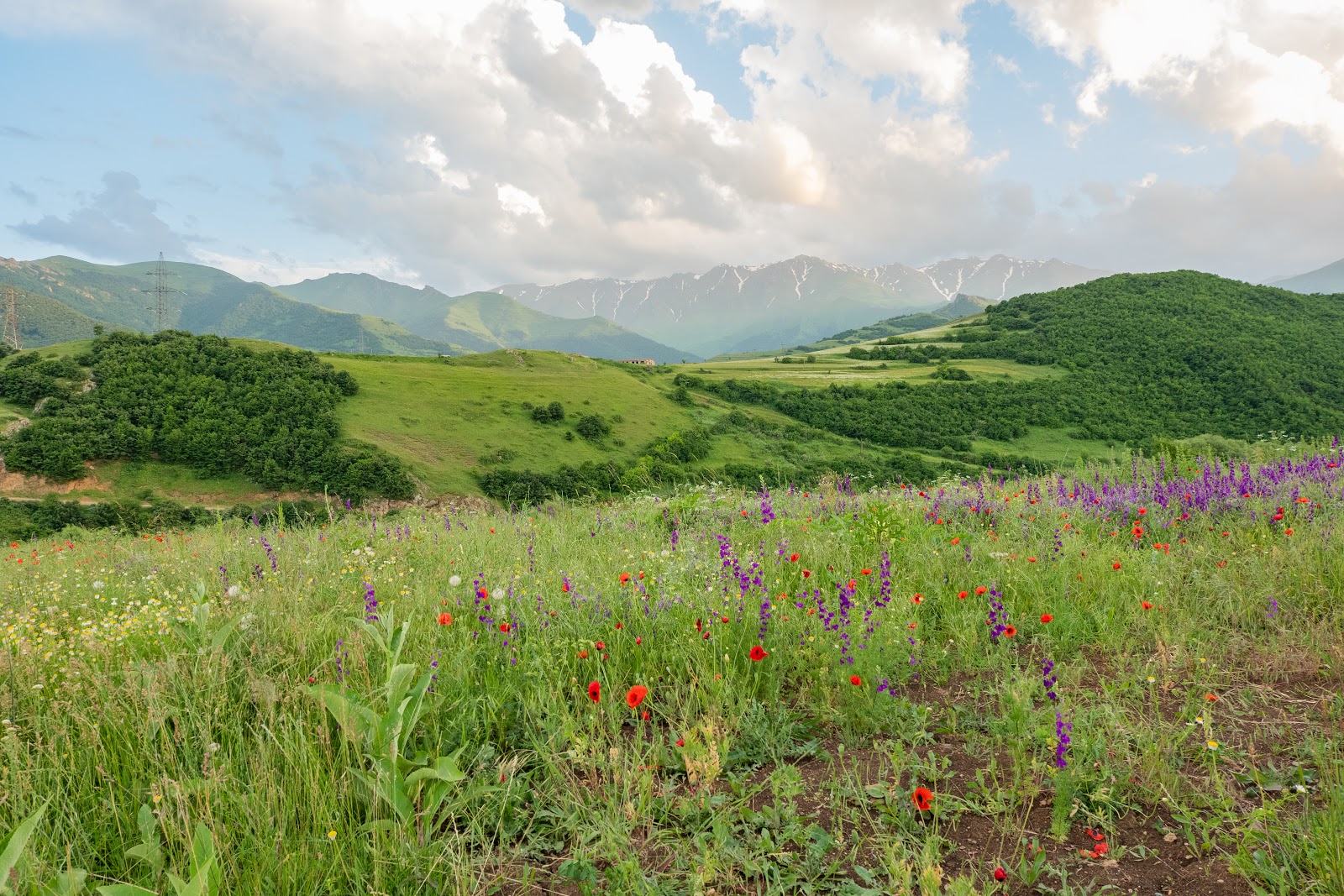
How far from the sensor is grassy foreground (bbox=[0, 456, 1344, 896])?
2.29 metres

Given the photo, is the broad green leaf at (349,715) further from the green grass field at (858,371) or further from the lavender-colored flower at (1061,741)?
the green grass field at (858,371)

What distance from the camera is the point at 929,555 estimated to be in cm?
563

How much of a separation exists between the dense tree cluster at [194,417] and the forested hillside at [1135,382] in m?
50.2

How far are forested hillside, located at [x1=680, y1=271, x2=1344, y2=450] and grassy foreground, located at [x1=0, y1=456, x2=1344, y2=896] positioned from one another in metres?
77.3

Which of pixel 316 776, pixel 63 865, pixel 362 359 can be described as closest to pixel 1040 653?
pixel 316 776

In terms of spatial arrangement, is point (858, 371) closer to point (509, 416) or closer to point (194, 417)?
point (509, 416)

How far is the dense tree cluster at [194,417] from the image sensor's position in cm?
4669

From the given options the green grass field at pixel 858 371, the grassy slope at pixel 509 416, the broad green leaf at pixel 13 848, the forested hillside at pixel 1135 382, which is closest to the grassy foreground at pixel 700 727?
the broad green leaf at pixel 13 848

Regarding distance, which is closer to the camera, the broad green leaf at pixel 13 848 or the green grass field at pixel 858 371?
the broad green leaf at pixel 13 848

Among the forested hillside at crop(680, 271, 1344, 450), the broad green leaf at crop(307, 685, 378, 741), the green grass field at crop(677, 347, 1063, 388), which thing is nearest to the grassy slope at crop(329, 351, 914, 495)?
the forested hillside at crop(680, 271, 1344, 450)

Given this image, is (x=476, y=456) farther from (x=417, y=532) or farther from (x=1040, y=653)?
(x=1040, y=653)

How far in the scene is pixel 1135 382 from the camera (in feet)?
307

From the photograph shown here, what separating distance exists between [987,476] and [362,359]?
3013 inches

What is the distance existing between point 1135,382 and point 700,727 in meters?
115
